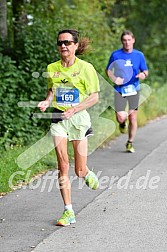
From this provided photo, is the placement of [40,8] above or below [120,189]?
above

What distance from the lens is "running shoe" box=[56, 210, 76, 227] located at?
7.83 meters

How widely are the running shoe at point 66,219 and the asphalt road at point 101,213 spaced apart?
74mm

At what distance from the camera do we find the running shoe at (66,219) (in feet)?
25.7

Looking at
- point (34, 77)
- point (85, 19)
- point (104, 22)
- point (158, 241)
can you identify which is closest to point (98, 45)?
point (85, 19)

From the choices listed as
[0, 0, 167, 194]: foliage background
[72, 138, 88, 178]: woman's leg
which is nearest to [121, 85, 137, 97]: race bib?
[0, 0, 167, 194]: foliage background

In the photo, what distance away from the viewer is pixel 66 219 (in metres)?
7.87

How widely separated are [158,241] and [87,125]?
1615 mm

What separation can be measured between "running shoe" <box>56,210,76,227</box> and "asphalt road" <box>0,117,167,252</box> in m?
0.07

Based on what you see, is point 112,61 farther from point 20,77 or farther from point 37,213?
point 37,213

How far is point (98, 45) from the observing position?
20234 millimetres

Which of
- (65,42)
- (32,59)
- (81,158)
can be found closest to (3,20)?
(32,59)

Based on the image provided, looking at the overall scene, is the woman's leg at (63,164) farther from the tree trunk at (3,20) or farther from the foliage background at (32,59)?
the tree trunk at (3,20)

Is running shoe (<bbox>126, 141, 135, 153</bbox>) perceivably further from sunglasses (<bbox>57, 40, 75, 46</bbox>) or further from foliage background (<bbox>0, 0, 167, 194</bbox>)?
sunglasses (<bbox>57, 40, 75, 46</bbox>)

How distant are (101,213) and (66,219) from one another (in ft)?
2.35
